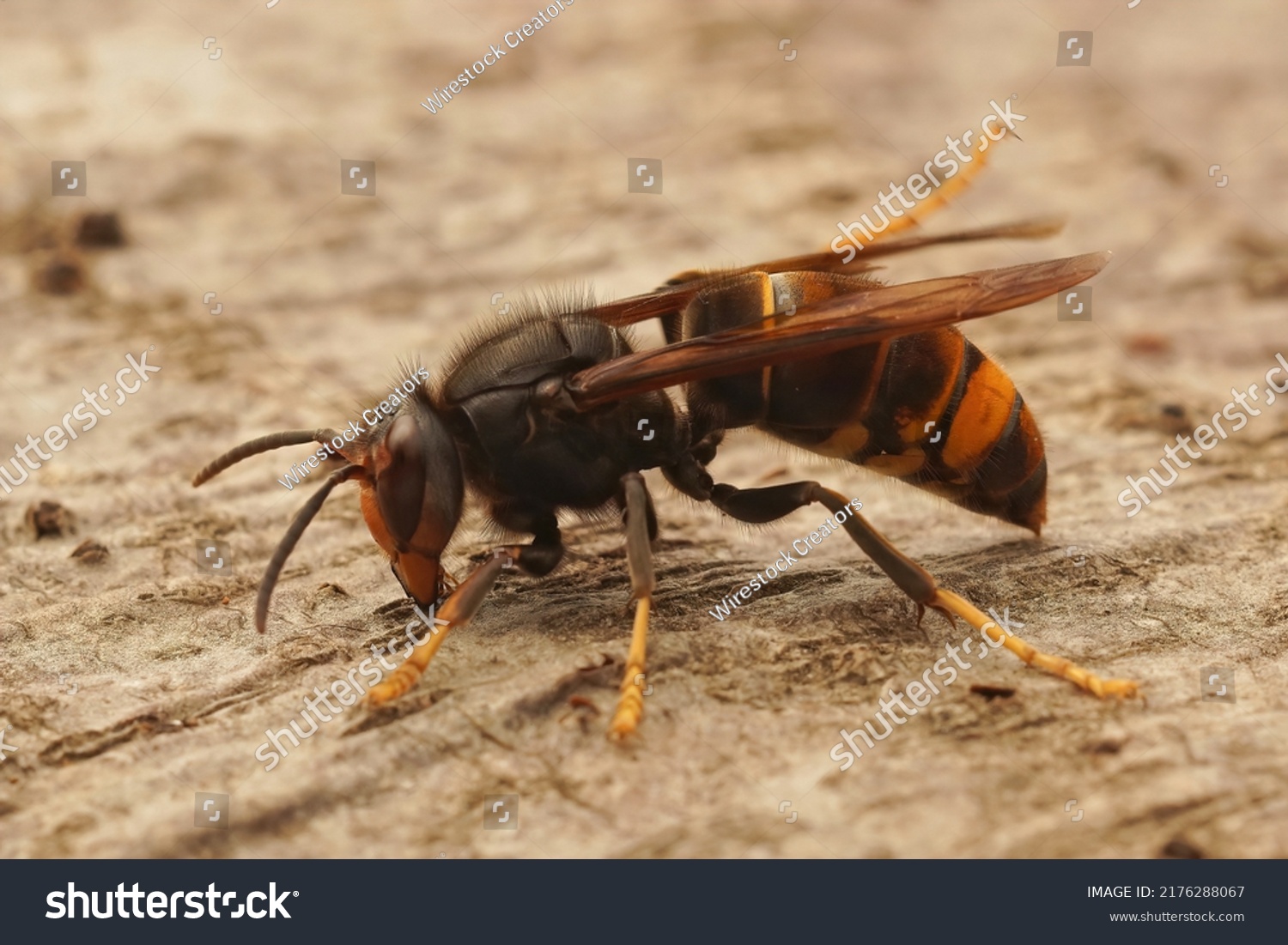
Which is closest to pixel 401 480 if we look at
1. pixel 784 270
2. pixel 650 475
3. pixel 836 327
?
pixel 836 327

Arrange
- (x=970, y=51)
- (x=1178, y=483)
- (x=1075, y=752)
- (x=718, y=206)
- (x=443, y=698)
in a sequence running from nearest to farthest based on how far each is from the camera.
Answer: (x=1075, y=752), (x=443, y=698), (x=1178, y=483), (x=718, y=206), (x=970, y=51)

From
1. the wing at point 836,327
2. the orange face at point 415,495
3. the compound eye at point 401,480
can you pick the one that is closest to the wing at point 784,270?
the wing at point 836,327

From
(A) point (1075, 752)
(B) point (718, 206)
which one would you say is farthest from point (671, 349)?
(B) point (718, 206)

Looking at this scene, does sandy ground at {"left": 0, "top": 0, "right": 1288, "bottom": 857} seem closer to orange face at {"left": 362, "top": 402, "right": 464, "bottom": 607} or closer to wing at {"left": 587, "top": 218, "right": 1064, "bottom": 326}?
orange face at {"left": 362, "top": 402, "right": 464, "bottom": 607}

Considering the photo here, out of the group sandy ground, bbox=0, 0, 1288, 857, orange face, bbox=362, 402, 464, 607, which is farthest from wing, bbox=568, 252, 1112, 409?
sandy ground, bbox=0, 0, 1288, 857

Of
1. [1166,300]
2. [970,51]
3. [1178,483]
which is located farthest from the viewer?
[970,51]

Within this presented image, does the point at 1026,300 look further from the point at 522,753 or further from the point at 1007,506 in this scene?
the point at 522,753

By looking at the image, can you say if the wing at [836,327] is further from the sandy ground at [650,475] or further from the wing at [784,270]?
the sandy ground at [650,475]

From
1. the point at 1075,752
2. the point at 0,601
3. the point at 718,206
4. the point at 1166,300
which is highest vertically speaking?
the point at 718,206

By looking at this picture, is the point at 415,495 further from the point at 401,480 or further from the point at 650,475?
the point at 650,475
